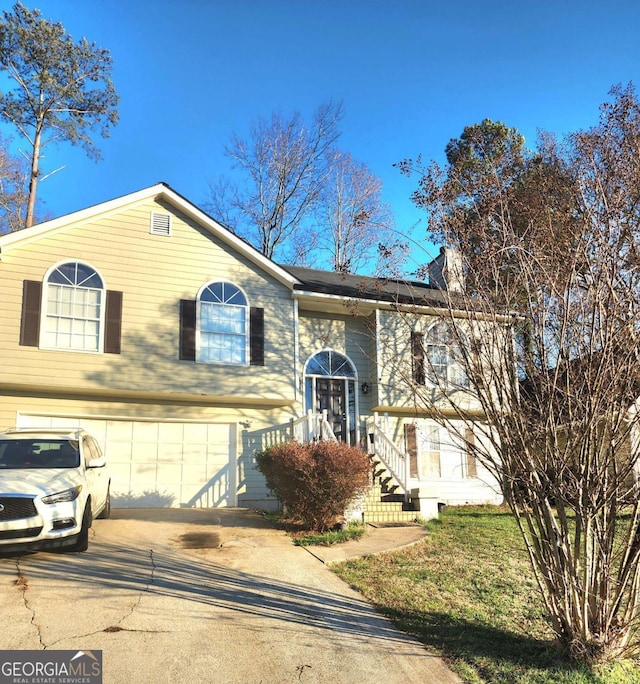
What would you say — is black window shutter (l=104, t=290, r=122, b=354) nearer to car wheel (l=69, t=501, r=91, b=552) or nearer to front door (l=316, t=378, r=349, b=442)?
front door (l=316, t=378, r=349, b=442)

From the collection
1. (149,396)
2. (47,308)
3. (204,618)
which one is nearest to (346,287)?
(149,396)

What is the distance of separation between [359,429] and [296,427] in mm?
2107

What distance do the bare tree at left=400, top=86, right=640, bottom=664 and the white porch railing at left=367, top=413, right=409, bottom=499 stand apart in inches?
289

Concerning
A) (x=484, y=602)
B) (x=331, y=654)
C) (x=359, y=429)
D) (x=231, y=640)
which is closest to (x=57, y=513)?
(x=231, y=640)

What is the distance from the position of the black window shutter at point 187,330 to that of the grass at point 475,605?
6.51 meters

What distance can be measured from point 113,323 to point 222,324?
240 cm

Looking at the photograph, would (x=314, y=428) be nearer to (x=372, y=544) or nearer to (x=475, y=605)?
(x=372, y=544)

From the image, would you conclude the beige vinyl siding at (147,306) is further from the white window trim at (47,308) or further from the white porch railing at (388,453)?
Result: the white porch railing at (388,453)

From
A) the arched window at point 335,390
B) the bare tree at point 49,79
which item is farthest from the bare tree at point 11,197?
the arched window at point 335,390

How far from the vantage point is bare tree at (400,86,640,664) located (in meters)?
4.59

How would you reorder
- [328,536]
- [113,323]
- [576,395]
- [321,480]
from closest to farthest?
[576,395] → [328,536] → [321,480] → [113,323]

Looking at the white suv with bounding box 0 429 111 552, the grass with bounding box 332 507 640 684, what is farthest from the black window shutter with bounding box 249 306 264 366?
the grass with bounding box 332 507 640 684

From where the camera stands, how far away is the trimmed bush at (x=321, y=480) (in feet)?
32.4

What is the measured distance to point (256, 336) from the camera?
1366 centimetres
